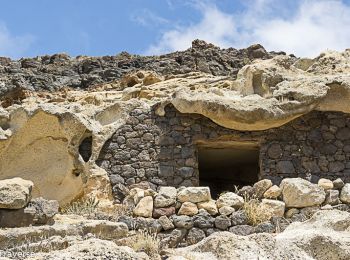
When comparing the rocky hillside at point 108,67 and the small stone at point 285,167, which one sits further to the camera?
the rocky hillside at point 108,67

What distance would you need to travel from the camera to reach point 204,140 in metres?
11.6

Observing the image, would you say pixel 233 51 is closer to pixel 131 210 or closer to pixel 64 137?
pixel 64 137

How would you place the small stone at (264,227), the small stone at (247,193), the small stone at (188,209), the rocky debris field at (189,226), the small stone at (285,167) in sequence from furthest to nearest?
the small stone at (285,167)
the small stone at (247,193)
the small stone at (188,209)
the small stone at (264,227)
the rocky debris field at (189,226)

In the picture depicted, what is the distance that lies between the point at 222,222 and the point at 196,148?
4.04m

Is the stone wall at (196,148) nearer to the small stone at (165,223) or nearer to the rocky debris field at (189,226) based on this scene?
the rocky debris field at (189,226)

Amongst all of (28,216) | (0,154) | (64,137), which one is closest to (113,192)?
(64,137)

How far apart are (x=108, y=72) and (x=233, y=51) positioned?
15.8ft

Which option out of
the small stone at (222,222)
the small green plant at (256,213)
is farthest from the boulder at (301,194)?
the small stone at (222,222)

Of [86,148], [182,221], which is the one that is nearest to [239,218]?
[182,221]

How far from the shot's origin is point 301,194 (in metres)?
7.72

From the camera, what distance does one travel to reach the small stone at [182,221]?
7699 mm

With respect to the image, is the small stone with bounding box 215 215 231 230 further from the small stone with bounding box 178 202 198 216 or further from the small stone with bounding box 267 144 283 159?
the small stone with bounding box 267 144 283 159

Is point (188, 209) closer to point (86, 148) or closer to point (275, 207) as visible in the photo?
point (275, 207)

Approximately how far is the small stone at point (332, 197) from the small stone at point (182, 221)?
162 centimetres
